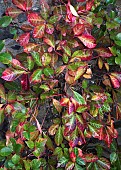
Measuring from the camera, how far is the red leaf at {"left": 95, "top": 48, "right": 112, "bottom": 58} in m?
1.45

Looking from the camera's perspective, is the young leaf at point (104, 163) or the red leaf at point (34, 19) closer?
the red leaf at point (34, 19)

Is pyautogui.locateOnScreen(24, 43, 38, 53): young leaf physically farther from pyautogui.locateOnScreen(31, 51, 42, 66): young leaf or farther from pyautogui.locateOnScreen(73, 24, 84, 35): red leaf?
pyautogui.locateOnScreen(73, 24, 84, 35): red leaf

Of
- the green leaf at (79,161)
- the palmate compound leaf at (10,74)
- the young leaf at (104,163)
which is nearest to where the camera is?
the palmate compound leaf at (10,74)

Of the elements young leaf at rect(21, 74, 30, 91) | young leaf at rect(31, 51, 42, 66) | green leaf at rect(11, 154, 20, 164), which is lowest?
green leaf at rect(11, 154, 20, 164)

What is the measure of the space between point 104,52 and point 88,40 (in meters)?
0.13

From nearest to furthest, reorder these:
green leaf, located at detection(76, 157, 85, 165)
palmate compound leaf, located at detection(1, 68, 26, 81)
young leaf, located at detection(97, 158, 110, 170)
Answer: palmate compound leaf, located at detection(1, 68, 26, 81) → green leaf, located at detection(76, 157, 85, 165) → young leaf, located at detection(97, 158, 110, 170)

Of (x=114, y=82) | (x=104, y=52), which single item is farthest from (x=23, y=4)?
(x=114, y=82)

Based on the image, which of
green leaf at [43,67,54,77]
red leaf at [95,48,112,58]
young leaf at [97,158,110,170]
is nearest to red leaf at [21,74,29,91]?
green leaf at [43,67,54,77]

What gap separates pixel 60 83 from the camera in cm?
146

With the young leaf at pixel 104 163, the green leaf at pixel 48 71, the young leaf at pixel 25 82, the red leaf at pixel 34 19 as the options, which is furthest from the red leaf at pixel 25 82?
the young leaf at pixel 104 163

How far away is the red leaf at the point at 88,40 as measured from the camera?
1.37 meters

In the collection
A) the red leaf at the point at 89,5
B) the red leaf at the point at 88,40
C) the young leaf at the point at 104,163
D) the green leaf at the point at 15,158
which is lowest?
the young leaf at the point at 104,163

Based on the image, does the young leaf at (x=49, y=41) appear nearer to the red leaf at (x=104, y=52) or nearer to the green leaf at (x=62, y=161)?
the red leaf at (x=104, y=52)

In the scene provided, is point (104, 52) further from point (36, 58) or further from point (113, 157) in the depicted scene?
point (113, 157)
